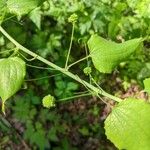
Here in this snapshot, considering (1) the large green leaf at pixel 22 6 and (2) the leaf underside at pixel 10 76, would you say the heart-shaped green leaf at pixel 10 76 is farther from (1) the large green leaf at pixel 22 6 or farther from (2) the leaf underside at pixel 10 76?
(1) the large green leaf at pixel 22 6

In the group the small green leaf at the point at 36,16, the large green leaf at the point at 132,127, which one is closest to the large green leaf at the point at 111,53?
the large green leaf at the point at 132,127

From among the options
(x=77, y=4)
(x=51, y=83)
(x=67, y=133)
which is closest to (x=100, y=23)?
(x=77, y=4)

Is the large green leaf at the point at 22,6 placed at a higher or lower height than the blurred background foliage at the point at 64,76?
higher

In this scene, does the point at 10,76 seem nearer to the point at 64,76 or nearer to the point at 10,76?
the point at 10,76

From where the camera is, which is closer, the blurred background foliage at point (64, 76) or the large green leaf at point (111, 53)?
the large green leaf at point (111, 53)

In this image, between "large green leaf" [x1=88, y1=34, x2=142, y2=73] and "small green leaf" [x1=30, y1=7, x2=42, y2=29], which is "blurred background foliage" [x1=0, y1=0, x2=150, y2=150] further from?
"large green leaf" [x1=88, y1=34, x2=142, y2=73]

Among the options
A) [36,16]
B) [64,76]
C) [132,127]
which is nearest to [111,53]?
[132,127]

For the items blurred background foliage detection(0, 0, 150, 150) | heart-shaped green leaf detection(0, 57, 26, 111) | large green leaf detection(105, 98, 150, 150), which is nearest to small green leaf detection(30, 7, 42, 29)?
blurred background foliage detection(0, 0, 150, 150)

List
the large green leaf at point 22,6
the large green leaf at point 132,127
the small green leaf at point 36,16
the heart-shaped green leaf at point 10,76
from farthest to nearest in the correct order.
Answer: the small green leaf at point 36,16 → the large green leaf at point 22,6 → the heart-shaped green leaf at point 10,76 → the large green leaf at point 132,127
